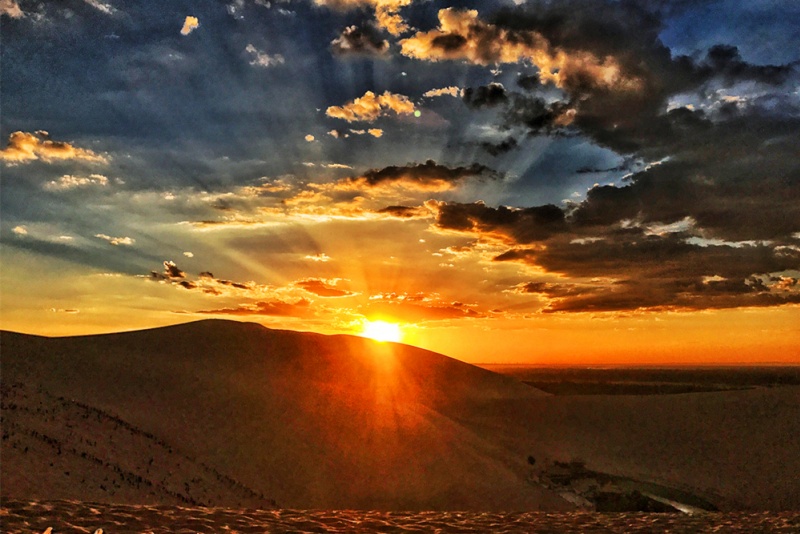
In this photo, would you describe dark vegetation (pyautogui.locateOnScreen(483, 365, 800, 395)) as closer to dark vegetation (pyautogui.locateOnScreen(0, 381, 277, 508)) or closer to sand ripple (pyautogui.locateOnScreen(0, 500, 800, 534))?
dark vegetation (pyautogui.locateOnScreen(0, 381, 277, 508))

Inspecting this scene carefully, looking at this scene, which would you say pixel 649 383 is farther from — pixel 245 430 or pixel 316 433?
pixel 245 430

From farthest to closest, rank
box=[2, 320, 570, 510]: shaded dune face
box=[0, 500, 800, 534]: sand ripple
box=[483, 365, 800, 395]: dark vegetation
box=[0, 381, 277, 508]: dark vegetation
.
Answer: box=[483, 365, 800, 395]: dark vegetation → box=[2, 320, 570, 510]: shaded dune face → box=[0, 381, 277, 508]: dark vegetation → box=[0, 500, 800, 534]: sand ripple

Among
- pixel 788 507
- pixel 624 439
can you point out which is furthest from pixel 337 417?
pixel 788 507

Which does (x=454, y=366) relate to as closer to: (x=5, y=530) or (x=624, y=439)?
(x=624, y=439)

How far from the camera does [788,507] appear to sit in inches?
943

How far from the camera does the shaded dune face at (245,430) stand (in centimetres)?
1794

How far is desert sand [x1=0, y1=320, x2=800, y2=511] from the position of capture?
59.1 feet

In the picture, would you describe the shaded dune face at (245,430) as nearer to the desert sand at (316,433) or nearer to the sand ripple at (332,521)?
the desert sand at (316,433)

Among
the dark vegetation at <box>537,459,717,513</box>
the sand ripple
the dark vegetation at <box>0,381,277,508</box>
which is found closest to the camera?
the sand ripple

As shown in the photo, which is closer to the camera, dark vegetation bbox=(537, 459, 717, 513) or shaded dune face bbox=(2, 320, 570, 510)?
shaded dune face bbox=(2, 320, 570, 510)

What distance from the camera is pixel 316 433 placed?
27281 mm

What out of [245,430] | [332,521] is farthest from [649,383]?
[332,521]

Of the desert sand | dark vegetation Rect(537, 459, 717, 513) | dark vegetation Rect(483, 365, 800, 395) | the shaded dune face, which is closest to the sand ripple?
the desert sand

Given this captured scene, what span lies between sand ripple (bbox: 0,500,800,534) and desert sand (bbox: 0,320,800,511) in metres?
3.30
